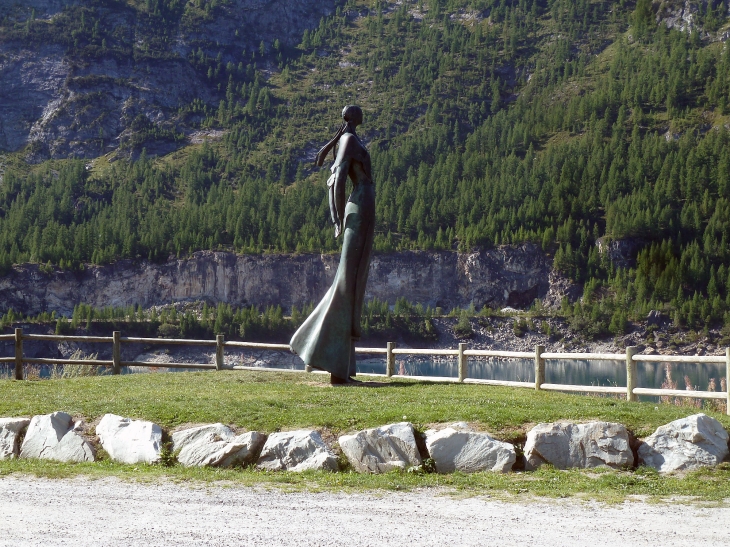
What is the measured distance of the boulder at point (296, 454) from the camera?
12000mm

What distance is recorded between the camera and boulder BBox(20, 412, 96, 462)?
1291cm

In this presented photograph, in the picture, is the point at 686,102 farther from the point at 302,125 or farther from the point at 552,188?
the point at 302,125

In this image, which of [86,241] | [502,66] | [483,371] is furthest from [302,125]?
[483,371]

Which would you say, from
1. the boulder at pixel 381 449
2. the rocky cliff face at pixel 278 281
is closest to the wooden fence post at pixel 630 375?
the boulder at pixel 381 449

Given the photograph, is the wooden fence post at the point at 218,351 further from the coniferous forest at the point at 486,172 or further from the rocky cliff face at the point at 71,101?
the rocky cliff face at the point at 71,101

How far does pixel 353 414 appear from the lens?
13.5 metres

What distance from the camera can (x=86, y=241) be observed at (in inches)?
5586

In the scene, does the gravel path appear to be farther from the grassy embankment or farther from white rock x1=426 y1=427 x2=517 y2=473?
white rock x1=426 y1=427 x2=517 y2=473

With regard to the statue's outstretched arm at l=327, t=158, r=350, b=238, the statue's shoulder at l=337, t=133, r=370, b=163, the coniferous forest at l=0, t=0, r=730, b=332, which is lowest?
the statue's outstretched arm at l=327, t=158, r=350, b=238

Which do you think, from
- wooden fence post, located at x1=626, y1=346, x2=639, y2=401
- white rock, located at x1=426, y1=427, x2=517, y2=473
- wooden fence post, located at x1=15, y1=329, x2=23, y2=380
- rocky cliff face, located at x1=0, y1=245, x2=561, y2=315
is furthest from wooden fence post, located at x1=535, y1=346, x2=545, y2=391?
rocky cliff face, located at x1=0, y1=245, x2=561, y2=315

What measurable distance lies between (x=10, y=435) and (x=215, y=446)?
3.12 m

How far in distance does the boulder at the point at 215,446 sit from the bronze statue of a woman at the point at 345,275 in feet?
12.0

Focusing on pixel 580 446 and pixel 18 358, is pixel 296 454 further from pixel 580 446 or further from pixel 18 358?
pixel 18 358

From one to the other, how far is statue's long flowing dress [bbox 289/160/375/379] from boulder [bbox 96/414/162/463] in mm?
3821
